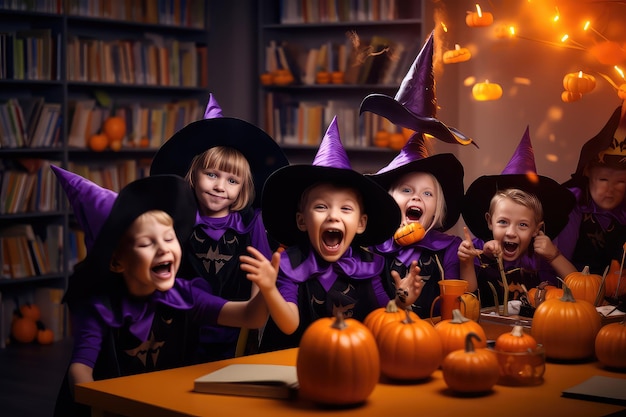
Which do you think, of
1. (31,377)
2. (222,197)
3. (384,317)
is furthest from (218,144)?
(31,377)

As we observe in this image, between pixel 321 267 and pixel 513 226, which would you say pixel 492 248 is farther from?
pixel 321 267

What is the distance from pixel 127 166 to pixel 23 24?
4.05ft

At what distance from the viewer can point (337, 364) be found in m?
2.17

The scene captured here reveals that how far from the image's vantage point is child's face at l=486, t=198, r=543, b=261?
3.61 meters

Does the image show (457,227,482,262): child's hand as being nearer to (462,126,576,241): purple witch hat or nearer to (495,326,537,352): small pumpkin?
(462,126,576,241): purple witch hat

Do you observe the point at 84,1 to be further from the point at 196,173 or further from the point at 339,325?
the point at 339,325

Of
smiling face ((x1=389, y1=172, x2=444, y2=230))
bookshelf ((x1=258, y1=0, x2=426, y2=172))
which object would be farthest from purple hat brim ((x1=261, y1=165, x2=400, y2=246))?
bookshelf ((x1=258, y1=0, x2=426, y2=172))

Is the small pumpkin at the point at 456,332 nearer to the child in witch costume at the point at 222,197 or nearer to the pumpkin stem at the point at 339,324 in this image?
the pumpkin stem at the point at 339,324

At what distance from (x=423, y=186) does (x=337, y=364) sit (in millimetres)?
1535

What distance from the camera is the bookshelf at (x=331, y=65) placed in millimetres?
7137

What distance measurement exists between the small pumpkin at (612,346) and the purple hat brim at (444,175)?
112 cm

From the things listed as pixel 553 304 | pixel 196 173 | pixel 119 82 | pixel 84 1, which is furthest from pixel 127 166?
pixel 553 304

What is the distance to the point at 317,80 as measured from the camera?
7.43m

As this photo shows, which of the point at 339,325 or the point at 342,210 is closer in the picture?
the point at 339,325
